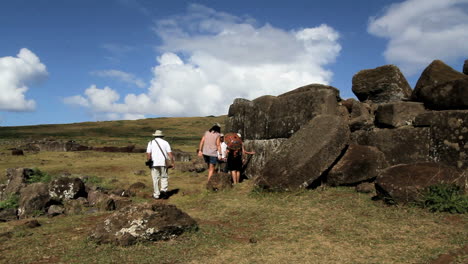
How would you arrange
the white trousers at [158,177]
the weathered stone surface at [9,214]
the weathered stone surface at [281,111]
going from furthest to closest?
the weathered stone surface at [281,111] < the white trousers at [158,177] < the weathered stone surface at [9,214]

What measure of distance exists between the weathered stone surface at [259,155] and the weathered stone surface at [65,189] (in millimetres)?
6096

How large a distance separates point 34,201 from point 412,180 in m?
10.2

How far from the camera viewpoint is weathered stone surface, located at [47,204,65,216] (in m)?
10.1

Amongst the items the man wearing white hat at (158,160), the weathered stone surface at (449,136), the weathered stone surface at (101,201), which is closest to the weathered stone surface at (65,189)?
the weathered stone surface at (101,201)

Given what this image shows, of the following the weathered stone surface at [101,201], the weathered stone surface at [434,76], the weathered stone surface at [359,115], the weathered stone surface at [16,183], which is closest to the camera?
the weathered stone surface at [101,201]

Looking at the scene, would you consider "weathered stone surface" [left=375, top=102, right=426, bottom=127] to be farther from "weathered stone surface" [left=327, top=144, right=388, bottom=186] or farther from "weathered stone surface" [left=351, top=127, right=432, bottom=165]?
"weathered stone surface" [left=327, top=144, right=388, bottom=186]

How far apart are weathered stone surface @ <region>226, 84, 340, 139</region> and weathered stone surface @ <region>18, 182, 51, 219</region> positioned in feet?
25.2

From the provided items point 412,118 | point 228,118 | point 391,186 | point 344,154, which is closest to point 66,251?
point 391,186

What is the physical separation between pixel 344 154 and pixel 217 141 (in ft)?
14.2

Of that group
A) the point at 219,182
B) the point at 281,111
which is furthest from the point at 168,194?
the point at 281,111

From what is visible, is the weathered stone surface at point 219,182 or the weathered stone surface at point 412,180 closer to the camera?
the weathered stone surface at point 412,180

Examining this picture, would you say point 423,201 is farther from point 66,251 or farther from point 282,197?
point 66,251

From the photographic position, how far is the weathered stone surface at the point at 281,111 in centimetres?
1222

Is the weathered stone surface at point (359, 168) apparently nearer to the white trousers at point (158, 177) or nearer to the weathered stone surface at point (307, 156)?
the weathered stone surface at point (307, 156)
